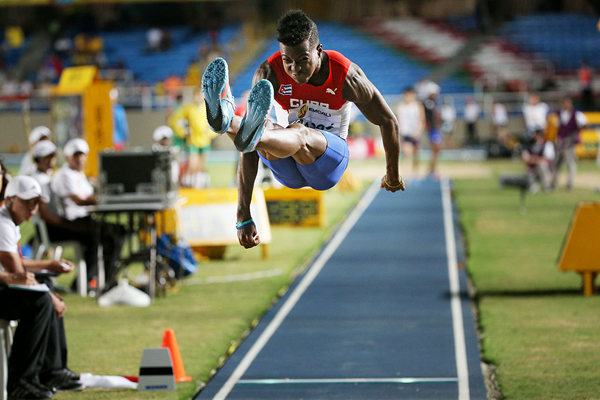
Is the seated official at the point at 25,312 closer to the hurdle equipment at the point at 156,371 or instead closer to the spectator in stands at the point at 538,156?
the hurdle equipment at the point at 156,371

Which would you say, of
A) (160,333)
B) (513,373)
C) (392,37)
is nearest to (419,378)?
(513,373)

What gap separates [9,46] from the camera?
40031mm

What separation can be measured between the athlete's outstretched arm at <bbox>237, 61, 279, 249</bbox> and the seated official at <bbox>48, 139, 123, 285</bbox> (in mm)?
5296

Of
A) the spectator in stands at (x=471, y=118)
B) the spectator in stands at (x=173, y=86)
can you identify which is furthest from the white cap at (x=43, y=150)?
the spectator in stands at (x=173, y=86)

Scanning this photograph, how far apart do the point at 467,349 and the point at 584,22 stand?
111ft

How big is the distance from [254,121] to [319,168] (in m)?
0.89

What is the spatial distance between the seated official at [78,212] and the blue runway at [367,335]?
2.05m

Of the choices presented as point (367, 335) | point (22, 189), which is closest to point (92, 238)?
point (367, 335)

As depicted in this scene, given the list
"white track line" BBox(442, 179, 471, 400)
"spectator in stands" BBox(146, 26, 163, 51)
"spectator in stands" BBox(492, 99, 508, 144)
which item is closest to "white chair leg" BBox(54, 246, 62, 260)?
"white track line" BBox(442, 179, 471, 400)

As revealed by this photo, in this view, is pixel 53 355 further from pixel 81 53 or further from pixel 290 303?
pixel 81 53

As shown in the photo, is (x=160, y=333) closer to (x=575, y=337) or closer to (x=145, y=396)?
(x=145, y=396)

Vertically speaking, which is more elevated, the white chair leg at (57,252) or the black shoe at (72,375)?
the white chair leg at (57,252)

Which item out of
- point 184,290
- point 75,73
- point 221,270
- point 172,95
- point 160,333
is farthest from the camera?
point 172,95

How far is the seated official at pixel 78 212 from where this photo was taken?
9.82 meters
